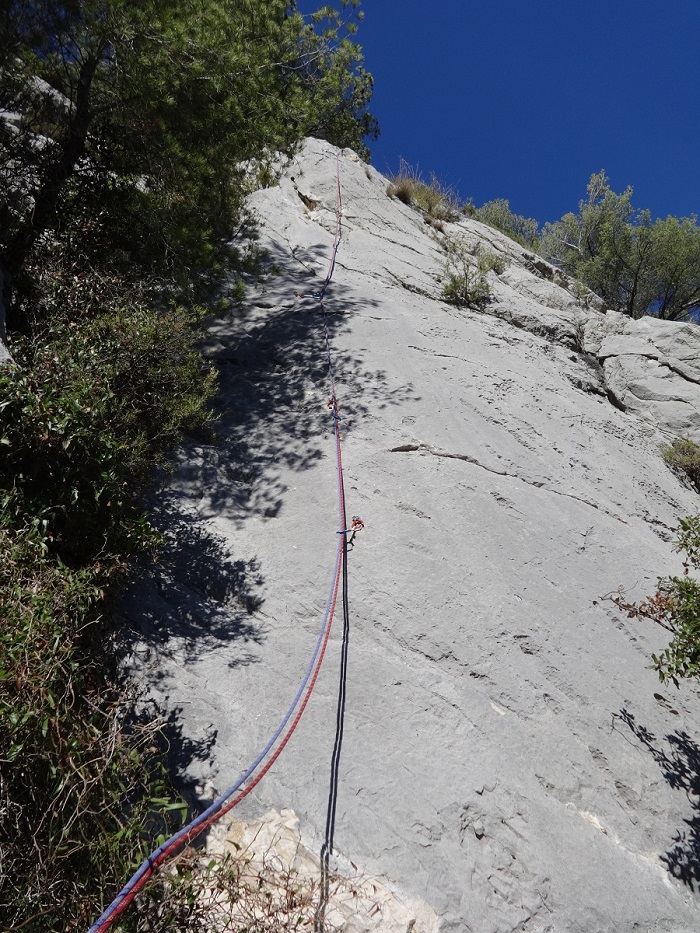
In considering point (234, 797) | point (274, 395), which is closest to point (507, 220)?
point (274, 395)

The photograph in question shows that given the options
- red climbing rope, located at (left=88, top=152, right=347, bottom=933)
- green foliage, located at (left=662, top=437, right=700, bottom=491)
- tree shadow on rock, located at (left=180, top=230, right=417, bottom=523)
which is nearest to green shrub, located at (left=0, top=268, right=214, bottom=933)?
red climbing rope, located at (left=88, top=152, right=347, bottom=933)

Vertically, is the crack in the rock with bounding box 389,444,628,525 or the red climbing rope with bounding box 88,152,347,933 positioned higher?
the crack in the rock with bounding box 389,444,628,525

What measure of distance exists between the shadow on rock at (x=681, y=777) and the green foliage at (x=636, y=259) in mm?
14192

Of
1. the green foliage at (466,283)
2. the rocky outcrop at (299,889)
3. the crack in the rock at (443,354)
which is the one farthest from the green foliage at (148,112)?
the rocky outcrop at (299,889)

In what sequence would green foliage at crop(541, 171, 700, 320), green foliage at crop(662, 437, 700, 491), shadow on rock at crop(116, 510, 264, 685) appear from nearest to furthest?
shadow on rock at crop(116, 510, 264, 685), green foliage at crop(662, 437, 700, 491), green foliage at crop(541, 171, 700, 320)

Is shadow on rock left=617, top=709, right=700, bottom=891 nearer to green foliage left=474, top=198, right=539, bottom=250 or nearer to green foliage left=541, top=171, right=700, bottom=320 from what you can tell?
green foliage left=541, top=171, right=700, bottom=320

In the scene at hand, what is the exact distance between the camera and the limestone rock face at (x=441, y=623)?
128 inches

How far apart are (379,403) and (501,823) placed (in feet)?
13.4

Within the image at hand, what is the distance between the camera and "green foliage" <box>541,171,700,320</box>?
15594mm

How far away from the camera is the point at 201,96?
5.77 metres

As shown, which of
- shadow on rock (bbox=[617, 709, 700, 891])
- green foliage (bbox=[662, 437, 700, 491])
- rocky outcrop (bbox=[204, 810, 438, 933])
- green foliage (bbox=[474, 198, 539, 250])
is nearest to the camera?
rocky outcrop (bbox=[204, 810, 438, 933])

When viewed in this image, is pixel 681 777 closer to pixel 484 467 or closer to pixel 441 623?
pixel 441 623

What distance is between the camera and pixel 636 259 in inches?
634

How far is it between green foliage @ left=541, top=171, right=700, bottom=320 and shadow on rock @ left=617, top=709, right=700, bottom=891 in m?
14.2
